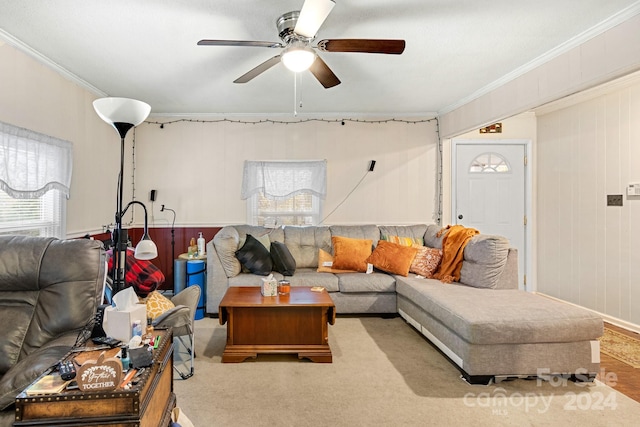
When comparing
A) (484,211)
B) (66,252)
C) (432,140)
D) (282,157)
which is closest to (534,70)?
(432,140)

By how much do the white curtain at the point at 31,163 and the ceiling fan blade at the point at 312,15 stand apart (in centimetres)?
241

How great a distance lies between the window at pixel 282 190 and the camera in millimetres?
4801

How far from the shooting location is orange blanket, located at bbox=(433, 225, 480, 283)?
348cm

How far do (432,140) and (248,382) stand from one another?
3.99 metres

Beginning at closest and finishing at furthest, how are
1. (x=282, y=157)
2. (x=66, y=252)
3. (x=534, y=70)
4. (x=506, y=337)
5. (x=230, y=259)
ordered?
(x=66, y=252) < (x=506, y=337) < (x=534, y=70) < (x=230, y=259) < (x=282, y=157)

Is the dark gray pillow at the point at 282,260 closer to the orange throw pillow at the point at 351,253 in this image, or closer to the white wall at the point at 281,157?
the orange throw pillow at the point at 351,253

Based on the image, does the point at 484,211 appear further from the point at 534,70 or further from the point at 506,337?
the point at 506,337

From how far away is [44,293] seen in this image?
171cm

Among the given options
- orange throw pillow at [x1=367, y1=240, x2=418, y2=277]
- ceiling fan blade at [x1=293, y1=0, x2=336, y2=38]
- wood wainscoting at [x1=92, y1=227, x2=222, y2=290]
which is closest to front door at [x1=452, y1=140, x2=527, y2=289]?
orange throw pillow at [x1=367, y1=240, x2=418, y2=277]

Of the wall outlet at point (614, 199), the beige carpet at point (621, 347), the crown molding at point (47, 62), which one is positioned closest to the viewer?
the crown molding at point (47, 62)

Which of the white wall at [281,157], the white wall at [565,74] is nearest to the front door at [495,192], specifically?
the white wall at [281,157]

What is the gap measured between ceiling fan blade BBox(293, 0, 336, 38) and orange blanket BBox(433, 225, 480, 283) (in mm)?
2492

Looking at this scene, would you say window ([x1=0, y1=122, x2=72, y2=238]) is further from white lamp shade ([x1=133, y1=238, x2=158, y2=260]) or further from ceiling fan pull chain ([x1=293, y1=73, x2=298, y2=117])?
ceiling fan pull chain ([x1=293, y1=73, x2=298, y2=117])

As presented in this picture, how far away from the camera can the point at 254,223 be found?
4.85 meters
